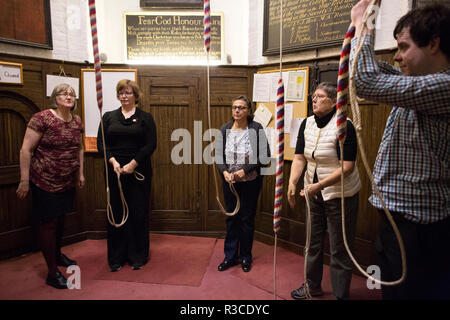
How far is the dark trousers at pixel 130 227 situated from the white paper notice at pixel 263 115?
1237 millimetres

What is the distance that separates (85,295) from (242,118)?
5.59ft

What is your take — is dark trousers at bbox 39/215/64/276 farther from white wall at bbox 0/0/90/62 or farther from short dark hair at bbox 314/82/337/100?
short dark hair at bbox 314/82/337/100

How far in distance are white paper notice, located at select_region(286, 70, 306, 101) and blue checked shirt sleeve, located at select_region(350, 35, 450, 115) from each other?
184cm

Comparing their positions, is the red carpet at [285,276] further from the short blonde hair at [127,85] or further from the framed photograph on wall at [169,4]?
the framed photograph on wall at [169,4]

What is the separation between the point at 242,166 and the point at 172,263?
106 cm

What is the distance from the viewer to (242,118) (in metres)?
2.48

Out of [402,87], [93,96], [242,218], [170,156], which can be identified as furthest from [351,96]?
[93,96]

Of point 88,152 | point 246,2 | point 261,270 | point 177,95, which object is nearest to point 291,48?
point 246,2

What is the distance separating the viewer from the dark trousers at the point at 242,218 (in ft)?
8.23

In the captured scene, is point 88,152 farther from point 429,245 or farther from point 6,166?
point 429,245

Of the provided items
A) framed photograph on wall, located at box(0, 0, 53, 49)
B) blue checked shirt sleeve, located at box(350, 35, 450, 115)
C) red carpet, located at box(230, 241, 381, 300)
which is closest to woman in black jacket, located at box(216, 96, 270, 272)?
red carpet, located at box(230, 241, 381, 300)

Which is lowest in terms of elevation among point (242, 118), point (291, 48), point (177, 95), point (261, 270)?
point (261, 270)

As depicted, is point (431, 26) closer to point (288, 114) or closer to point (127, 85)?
point (288, 114)

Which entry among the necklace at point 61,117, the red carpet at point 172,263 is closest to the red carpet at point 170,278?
the red carpet at point 172,263
